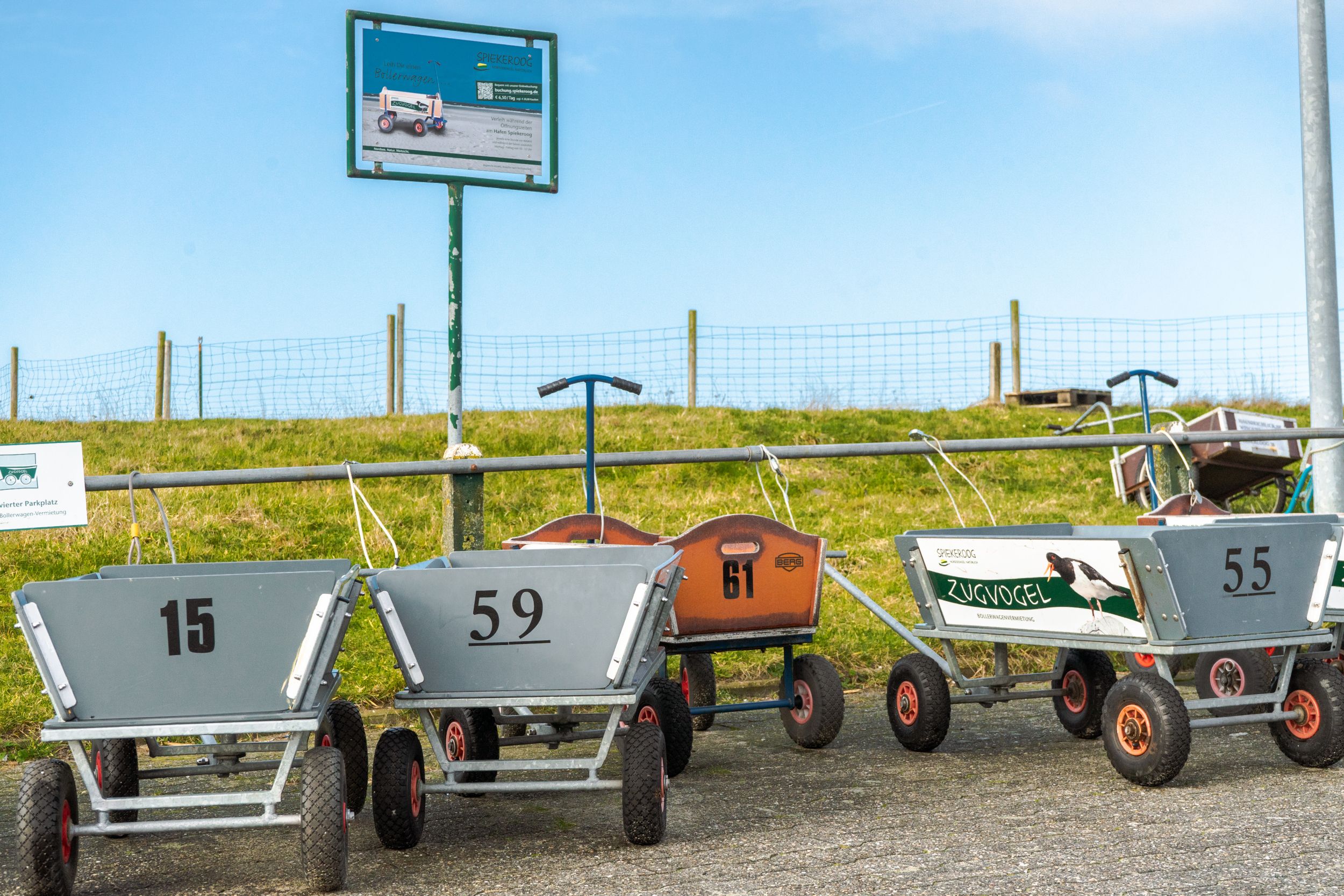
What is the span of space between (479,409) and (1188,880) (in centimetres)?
1409

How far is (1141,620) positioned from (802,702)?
62.1 inches

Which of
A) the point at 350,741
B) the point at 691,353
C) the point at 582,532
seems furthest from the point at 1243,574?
the point at 691,353

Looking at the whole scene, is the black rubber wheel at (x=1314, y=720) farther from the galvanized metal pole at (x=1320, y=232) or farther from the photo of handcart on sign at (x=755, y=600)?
the galvanized metal pole at (x=1320, y=232)

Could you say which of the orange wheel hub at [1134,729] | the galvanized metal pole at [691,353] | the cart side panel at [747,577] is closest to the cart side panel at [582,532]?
the cart side panel at [747,577]

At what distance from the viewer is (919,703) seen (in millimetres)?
5430

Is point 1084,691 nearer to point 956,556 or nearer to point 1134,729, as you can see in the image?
point 956,556

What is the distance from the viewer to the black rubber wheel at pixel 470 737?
4785 mm

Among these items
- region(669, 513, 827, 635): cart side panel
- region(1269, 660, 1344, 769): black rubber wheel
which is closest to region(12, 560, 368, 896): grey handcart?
region(669, 513, 827, 635): cart side panel

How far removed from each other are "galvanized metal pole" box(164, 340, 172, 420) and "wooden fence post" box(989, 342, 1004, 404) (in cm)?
1265

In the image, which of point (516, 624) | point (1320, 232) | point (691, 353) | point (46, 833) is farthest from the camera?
point (691, 353)

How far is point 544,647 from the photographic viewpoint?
418cm

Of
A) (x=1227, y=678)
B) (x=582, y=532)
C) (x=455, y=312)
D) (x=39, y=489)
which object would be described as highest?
(x=455, y=312)

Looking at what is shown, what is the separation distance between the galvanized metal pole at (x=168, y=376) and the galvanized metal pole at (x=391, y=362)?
355 centimetres

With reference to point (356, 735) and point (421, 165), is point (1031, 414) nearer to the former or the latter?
point (421, 165)
